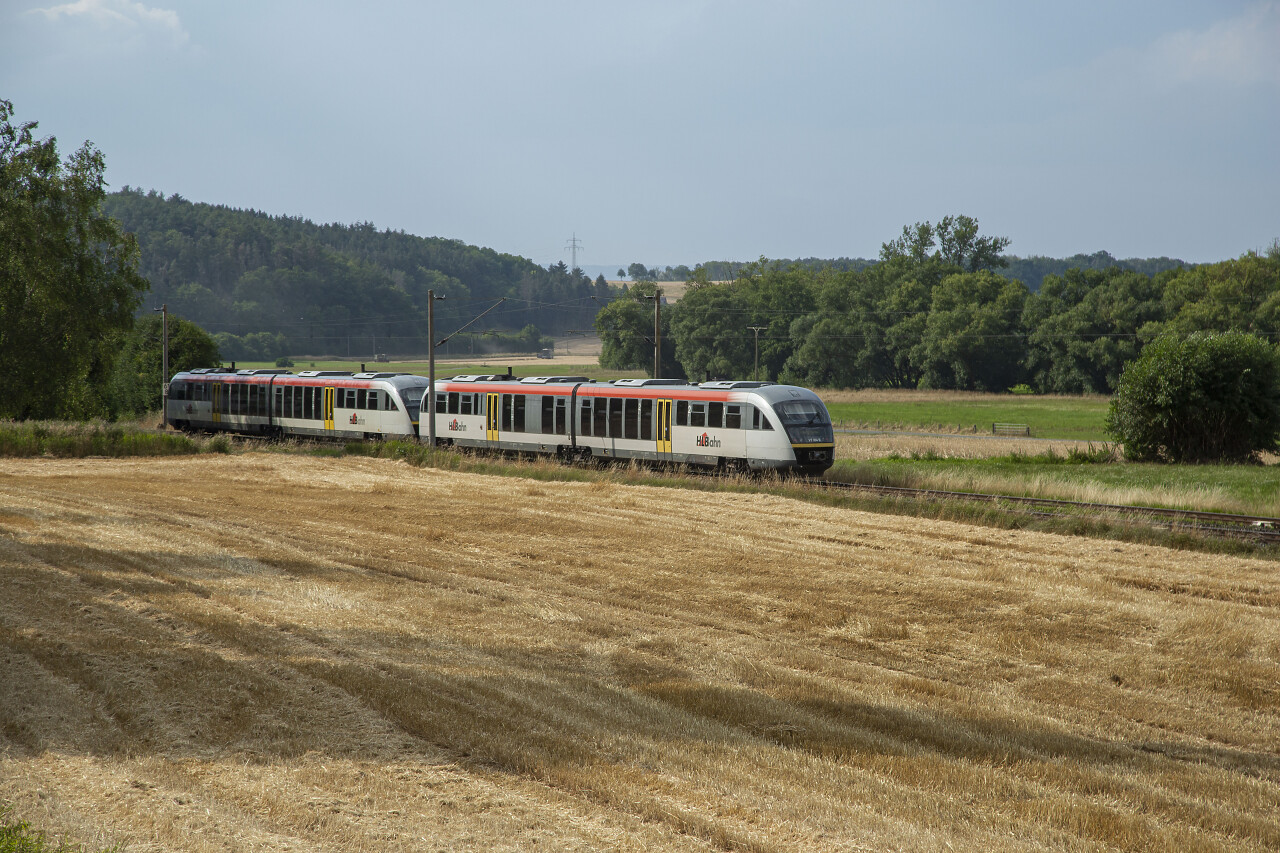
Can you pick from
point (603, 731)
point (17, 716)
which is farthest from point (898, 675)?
point (17, 716)

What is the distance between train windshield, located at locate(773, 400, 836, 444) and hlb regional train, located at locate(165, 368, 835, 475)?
32mm

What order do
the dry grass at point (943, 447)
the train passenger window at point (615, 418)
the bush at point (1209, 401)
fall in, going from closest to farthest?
the train passenger window at point (615, 418) → the bush at point (1209, 401) → the dry grass at point (943, 447)

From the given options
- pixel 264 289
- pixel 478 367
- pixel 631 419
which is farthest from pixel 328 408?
pixel 264 289

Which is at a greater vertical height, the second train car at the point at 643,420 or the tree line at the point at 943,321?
the tree line at the point at 943,321

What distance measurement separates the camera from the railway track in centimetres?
1800

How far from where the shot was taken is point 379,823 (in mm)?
5867

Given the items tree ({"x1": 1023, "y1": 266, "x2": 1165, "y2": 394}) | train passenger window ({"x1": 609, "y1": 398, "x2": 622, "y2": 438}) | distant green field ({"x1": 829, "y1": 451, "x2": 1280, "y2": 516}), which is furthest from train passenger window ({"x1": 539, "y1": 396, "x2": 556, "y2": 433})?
tree ({"x1": 1023, "y1": 266, "x2": 1165, "y2": 394})

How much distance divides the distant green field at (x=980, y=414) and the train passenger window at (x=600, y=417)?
34.5 meters

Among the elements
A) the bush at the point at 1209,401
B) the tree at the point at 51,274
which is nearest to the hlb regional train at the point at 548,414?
the tree at the point at 51,274

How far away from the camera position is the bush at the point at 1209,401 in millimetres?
34000

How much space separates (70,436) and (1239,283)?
84.5 m

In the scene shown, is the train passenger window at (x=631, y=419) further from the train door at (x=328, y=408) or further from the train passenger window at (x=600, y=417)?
the train door at (x=328, y=408)

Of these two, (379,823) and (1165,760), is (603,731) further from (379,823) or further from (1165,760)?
(1165,760)

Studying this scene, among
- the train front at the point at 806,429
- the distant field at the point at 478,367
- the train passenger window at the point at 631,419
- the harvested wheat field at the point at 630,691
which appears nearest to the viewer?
the harvested wheat field at the point at 630,691
